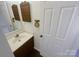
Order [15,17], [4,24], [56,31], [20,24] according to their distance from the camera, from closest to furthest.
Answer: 1. [56,31]
2. [4,24]
3. [15,17]
4. [20,24]

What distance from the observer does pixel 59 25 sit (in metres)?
Answer: 1.28

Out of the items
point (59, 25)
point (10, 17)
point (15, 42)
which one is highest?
point (10, 17)

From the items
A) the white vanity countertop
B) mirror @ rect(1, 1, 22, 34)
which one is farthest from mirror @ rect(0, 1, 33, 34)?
the white vanity countertop

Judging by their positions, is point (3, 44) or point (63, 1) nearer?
point (3, 44)

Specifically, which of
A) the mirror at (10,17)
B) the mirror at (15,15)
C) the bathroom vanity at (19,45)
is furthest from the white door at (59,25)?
the mirror at (10,17)

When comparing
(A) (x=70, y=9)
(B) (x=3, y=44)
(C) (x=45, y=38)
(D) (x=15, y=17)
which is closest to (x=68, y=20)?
(A) (x=70, y=9)

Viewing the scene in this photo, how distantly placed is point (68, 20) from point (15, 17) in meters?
1.51

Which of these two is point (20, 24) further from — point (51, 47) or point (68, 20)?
point (68, 20)

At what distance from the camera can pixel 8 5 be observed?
1.66 m

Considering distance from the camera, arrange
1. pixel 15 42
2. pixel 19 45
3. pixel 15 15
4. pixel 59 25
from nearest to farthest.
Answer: pixel 59 25
pixel 19 45
pixel 15 42
pixel 15 15

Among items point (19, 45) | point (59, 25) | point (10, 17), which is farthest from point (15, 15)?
point (59, 25)

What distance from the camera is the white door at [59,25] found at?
3.53 feet

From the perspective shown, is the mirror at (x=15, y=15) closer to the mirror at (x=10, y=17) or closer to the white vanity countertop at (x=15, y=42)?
the mirror at (x=10, y=17)

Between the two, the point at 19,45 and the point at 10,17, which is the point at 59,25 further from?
the point at 10,17
